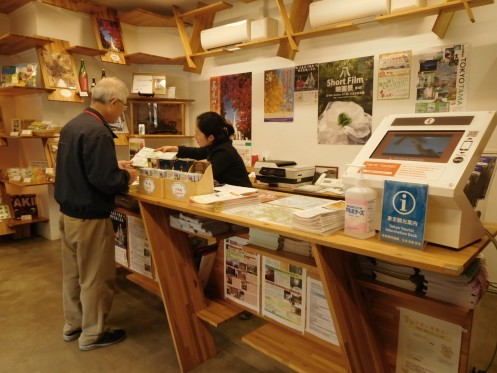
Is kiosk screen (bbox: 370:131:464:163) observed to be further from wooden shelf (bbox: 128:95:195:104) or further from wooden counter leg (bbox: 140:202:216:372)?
wooden shelf (bbox: 128:95:195:104)

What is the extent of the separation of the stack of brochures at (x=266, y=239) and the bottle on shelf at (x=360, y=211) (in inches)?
17.5

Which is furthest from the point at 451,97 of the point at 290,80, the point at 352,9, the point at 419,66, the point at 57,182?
the point at 57,182

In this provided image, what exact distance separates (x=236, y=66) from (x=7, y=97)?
111 inches

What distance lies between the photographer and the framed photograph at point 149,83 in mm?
4625

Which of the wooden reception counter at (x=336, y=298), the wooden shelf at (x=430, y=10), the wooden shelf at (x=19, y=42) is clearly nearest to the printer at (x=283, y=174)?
the wooden shelf at (x=430, y=10)

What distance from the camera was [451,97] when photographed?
303cm

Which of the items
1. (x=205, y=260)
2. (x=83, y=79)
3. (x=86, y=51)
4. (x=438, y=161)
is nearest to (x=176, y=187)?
(x=205, y=260)

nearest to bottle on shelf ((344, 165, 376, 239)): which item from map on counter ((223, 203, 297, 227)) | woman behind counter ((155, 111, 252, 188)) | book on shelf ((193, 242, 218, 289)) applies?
map on counter ((223, 203, 297, 227))

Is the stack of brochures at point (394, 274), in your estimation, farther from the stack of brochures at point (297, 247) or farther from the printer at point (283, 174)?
the printer at point (283, 174)

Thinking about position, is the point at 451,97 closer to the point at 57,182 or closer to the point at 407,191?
the point at 407,191

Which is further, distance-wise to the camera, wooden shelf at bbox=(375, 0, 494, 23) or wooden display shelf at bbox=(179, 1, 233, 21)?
wooden display shelf at bbox=(179, 1, 233, 21)

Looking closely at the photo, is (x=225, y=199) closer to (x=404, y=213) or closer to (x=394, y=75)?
(x=404, y=213)

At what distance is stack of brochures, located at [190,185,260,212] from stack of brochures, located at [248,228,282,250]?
0.15 metres

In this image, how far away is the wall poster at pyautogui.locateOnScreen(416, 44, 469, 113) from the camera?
9.72ft
